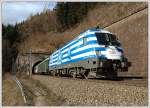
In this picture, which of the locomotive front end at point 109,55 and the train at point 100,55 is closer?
the locomotive front end at point 109,55

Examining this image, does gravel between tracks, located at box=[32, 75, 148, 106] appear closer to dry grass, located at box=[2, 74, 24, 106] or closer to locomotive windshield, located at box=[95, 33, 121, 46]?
dry grass, located at box=[2, 74, 24, 106]

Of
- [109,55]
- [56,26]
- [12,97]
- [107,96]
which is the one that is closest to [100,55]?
[109,55]

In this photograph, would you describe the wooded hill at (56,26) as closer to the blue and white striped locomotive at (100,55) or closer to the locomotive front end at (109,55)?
the blue and white striped locomotive at (100,55)

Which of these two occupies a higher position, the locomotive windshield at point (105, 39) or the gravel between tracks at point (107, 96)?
the locomotive windshield at point (105, 39)

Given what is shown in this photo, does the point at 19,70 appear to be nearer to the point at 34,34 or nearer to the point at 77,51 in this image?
the point at 34,34

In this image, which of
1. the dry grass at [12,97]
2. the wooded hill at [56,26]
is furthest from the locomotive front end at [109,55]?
the wooded hill at [56,26]

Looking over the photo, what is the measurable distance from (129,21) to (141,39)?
3074mm

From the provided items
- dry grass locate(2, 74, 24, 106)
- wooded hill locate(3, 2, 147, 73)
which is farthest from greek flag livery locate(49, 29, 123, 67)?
wooded hill locate(3, 2, 147, 73)

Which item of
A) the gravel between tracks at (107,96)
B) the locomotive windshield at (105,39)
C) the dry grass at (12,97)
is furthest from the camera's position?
the locomotive windshield at (105,39)

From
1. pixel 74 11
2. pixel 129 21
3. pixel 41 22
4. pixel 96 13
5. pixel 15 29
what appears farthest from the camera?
pixel 41 22

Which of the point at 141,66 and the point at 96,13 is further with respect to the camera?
the point at 96,13

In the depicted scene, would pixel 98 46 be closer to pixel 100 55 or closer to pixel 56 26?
pixel 100 55

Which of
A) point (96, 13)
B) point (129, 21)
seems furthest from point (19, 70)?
point (129, 21)

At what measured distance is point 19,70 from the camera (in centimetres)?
5428
